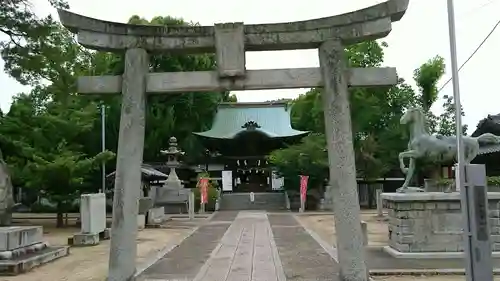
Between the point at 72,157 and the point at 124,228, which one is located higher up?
the point at 72,157

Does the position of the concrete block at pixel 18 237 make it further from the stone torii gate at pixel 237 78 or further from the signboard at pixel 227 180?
the signboard at pixel 227 180

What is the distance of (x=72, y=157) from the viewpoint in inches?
830

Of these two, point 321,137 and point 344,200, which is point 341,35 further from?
point 321,137

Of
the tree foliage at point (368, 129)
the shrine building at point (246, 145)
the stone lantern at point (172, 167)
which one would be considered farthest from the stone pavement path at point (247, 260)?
the shrine building at point (246, 145)

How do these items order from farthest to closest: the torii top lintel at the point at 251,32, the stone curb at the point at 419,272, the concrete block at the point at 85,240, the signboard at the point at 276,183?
the signboard at the point at 276,183
the concrete block at the point at 85,240
the stone curb at the point at 419,272
the torii top lintel at the point at 251,32

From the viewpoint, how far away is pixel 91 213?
53.1 feet

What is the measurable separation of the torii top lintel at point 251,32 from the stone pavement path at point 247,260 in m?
4.35

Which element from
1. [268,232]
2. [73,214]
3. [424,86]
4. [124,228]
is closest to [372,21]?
[124,228]

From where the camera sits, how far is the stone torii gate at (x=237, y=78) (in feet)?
26.4

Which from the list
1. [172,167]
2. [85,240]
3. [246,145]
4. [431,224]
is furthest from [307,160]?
[431,224]


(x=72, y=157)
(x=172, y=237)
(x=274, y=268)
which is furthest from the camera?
(x=72, y=157)

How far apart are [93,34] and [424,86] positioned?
2853 centimetres

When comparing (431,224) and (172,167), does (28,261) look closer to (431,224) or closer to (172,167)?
(431,224)

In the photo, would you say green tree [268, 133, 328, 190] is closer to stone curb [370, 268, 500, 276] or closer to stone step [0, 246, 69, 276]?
stone step [0, 246, 69, 276]
